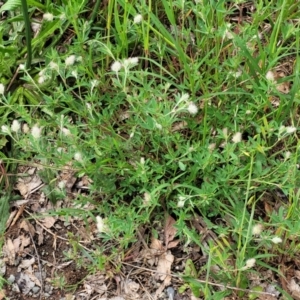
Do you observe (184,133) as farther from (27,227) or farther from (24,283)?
(24,283)

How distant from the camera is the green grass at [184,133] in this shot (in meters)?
1.96

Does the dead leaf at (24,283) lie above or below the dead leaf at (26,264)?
below

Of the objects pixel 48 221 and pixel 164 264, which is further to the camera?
pixel 48 221

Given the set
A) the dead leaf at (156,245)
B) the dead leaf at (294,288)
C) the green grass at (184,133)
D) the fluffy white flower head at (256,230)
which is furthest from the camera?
the dead leaf at (156,245)

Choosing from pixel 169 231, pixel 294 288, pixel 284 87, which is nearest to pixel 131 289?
pixel 169 231

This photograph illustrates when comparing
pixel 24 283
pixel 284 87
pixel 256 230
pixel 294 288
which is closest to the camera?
pixel 256 230

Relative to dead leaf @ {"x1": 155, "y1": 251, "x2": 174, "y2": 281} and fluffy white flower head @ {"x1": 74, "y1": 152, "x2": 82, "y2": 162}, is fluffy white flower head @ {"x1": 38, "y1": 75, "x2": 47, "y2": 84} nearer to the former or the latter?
fluffy white flower head @ {"x1": 74, "y1": 152, "x2": 82, "y2": 162}

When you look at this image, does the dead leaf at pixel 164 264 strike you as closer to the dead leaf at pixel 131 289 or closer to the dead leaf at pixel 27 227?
the dead leaf at pixel 131 289

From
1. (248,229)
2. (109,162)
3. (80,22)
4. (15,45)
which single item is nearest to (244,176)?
(248,229)

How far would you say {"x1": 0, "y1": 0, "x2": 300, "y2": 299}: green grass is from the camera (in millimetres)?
1955

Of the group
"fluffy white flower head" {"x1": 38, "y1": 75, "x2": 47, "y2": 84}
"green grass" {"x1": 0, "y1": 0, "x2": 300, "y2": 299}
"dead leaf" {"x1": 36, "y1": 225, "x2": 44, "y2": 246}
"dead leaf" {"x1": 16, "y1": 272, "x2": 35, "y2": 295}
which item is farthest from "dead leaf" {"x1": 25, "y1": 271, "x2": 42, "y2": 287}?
"fluffy white flower head" {"x1": 38, "y1": 75, "x2": 47, "y2": 84}

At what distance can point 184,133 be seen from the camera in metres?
2.23

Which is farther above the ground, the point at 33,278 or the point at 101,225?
the point at 101,225

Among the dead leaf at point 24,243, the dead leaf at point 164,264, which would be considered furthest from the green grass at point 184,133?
the dead leaf at point 24,243
